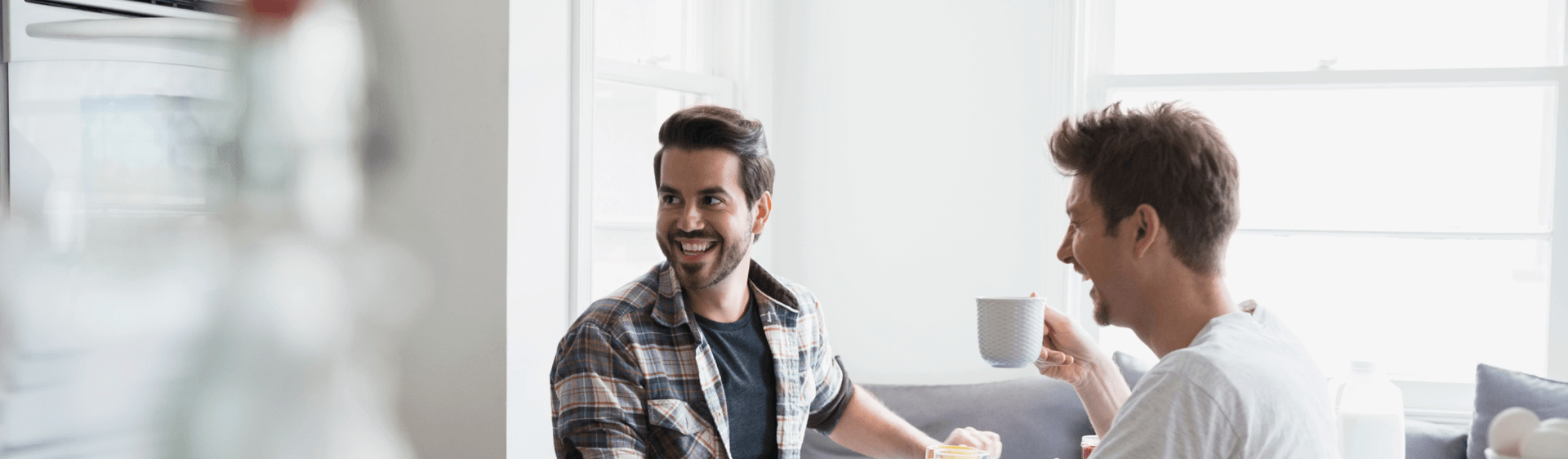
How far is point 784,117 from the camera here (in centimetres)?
310

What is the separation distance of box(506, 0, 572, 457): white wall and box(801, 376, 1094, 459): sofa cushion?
911 millimetres

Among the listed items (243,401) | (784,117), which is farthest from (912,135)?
(243,401)

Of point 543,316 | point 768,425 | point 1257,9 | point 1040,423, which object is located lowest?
point 1040,423

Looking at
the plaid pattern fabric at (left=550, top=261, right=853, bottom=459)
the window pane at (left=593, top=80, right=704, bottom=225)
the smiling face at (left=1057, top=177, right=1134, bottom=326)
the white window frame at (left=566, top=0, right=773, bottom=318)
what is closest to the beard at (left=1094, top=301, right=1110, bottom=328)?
the smiling face at (left=1057, top=177, right=1134, bottom=326)

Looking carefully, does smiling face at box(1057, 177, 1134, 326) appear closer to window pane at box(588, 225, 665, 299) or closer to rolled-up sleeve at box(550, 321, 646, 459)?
rolled-up sleeve at box(550, 321, 646, 459)

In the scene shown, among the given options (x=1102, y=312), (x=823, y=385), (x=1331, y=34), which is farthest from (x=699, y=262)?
(x=1331, y=34)

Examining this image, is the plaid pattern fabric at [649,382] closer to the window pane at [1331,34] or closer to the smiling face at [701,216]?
the smiling face at [701,216]

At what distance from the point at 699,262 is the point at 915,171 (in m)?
1.47

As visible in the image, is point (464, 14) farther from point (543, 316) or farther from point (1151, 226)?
point (1151, 226)

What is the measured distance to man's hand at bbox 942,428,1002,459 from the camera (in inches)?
64.2

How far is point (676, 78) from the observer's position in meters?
2.63

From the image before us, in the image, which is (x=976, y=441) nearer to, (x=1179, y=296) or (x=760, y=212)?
(x=760, y=212)

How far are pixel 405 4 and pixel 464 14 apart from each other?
5.8 inches

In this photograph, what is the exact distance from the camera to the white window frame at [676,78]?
210 centimetres
